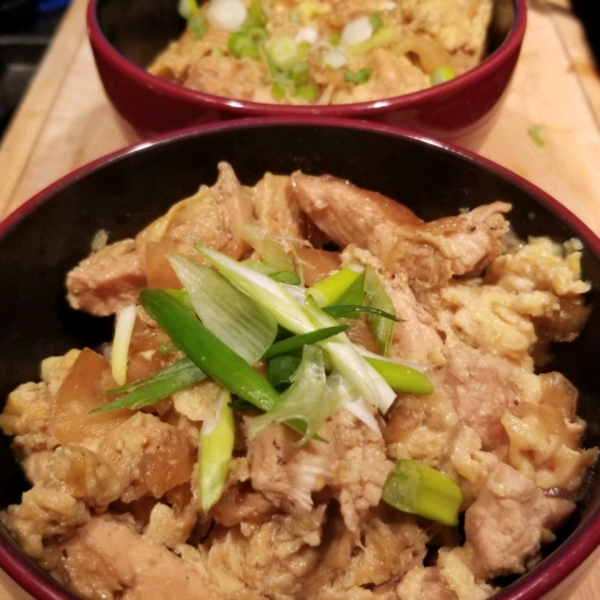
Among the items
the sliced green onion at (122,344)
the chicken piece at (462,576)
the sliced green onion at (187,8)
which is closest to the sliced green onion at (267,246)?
the sliced green onion at (122,344)

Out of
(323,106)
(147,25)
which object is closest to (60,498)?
(323,106)

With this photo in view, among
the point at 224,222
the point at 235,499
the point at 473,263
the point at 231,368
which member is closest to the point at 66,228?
the point at 224,222

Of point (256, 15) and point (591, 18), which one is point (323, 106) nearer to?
point (256, 15)

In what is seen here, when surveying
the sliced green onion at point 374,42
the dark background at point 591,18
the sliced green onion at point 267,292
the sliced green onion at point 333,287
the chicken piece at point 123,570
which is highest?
the sliced green onion at point 267,292

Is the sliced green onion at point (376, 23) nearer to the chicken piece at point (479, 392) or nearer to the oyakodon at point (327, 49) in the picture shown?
the oyakodon at point (327, 49)

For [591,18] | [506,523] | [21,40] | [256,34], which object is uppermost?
[256,34]
